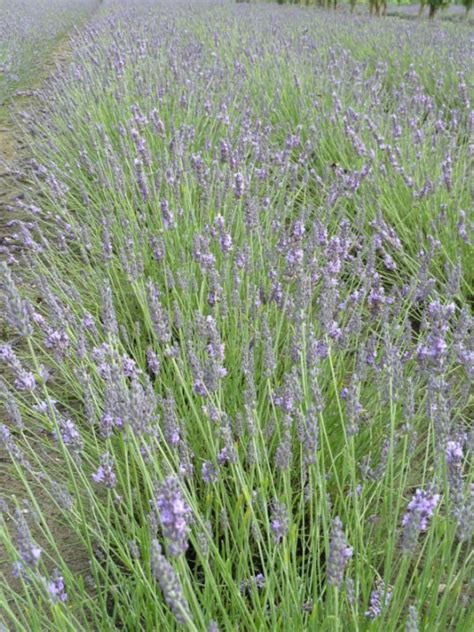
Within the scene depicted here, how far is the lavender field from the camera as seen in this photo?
105 centimetres

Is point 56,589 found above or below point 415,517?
below

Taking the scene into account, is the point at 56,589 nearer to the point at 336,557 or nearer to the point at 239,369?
the point at 336,557

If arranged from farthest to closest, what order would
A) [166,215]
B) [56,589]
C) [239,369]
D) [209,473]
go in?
[166,215], [239,369], [209,473], [56,589]

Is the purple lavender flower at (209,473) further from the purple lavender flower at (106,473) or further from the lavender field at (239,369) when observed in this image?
the purple lavender flower at (106,473)

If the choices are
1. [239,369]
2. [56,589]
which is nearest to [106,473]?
[56,589]

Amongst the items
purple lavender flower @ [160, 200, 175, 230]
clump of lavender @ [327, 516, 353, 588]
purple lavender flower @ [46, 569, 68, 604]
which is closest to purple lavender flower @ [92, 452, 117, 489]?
purple lavender flower @ [46, 569, 68, 604]

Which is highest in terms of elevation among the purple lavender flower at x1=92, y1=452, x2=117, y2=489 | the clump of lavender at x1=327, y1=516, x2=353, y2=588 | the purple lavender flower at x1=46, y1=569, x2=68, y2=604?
the clump of lavender at x1=327, y1=516, x2=353, y2=588

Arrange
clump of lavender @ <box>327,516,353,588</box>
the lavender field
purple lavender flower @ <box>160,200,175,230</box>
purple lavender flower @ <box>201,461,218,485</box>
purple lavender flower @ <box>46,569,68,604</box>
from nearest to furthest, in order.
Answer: clump of lavender @ <box>327,516,353,588</box>, purple lavender flower @ <box>46,569,68,604</box>, the lavender field, purple lavender flower @ <box>201,461,218,485</box>, purple lavender flower @ <box>160,200,175,230</box>

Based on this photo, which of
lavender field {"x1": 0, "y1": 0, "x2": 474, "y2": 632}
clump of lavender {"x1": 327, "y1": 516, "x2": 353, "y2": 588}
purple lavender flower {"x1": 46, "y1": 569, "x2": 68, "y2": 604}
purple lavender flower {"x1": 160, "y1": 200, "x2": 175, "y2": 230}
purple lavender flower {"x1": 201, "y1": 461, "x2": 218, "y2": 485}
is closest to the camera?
clump of lavender {"x1": 327, "y1": 516, "x2": 353, "y2": 588}

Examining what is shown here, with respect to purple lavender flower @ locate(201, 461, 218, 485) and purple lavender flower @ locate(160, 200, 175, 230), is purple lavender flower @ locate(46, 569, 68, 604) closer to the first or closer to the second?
purple lavender flower @ locate(201, 461, 218, 485)

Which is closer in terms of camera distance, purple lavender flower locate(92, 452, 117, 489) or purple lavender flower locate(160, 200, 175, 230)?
purple lavender flower locate(92, 452, 117, 489)

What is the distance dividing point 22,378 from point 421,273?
1.18 meters

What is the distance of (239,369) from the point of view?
1870 millimetres

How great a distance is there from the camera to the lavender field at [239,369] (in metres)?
1.05
